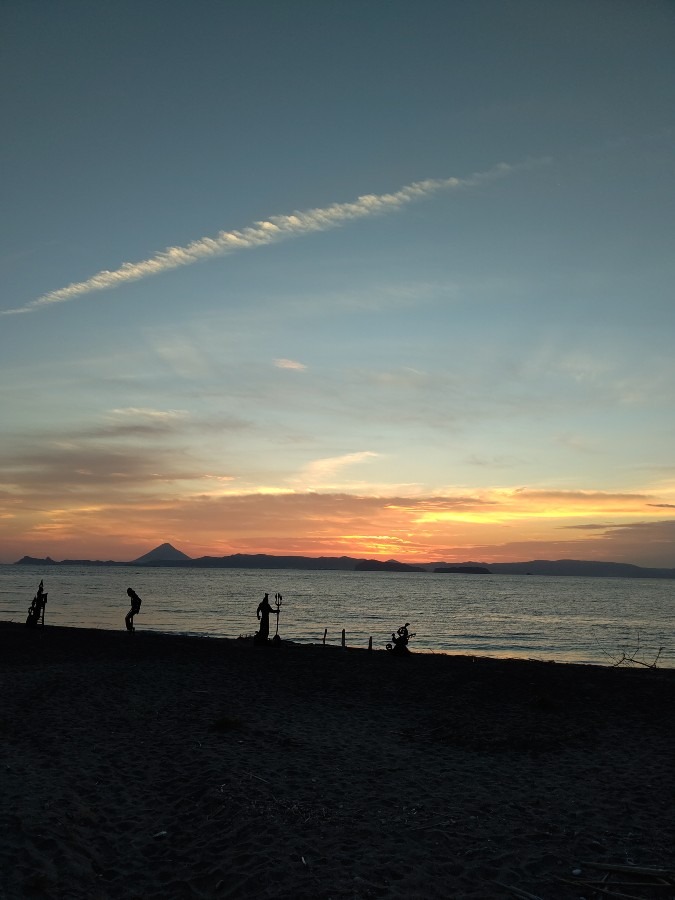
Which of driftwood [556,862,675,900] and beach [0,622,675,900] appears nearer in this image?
driftwood [556,862,675,900]

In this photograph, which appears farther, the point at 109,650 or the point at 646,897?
the point at 109,650

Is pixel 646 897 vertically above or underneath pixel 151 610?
above

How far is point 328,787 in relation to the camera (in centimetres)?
1060

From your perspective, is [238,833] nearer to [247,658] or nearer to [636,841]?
[636,841]

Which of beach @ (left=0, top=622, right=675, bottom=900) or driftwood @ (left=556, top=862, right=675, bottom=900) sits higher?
driftwood @ (left=556, top=862, right=675, bottom=900)

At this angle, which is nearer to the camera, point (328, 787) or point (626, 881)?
point (626, 881)

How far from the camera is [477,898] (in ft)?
22.7

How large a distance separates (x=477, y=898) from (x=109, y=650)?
22515 mm

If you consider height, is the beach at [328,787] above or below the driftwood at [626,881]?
below

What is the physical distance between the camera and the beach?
742 cm

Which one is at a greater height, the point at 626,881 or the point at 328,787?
the point at 626,881

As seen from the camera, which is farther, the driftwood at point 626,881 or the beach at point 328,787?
the beach at point 328,787

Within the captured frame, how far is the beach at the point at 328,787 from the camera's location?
742cm

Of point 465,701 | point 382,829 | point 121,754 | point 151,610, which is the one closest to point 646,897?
point 382,829
